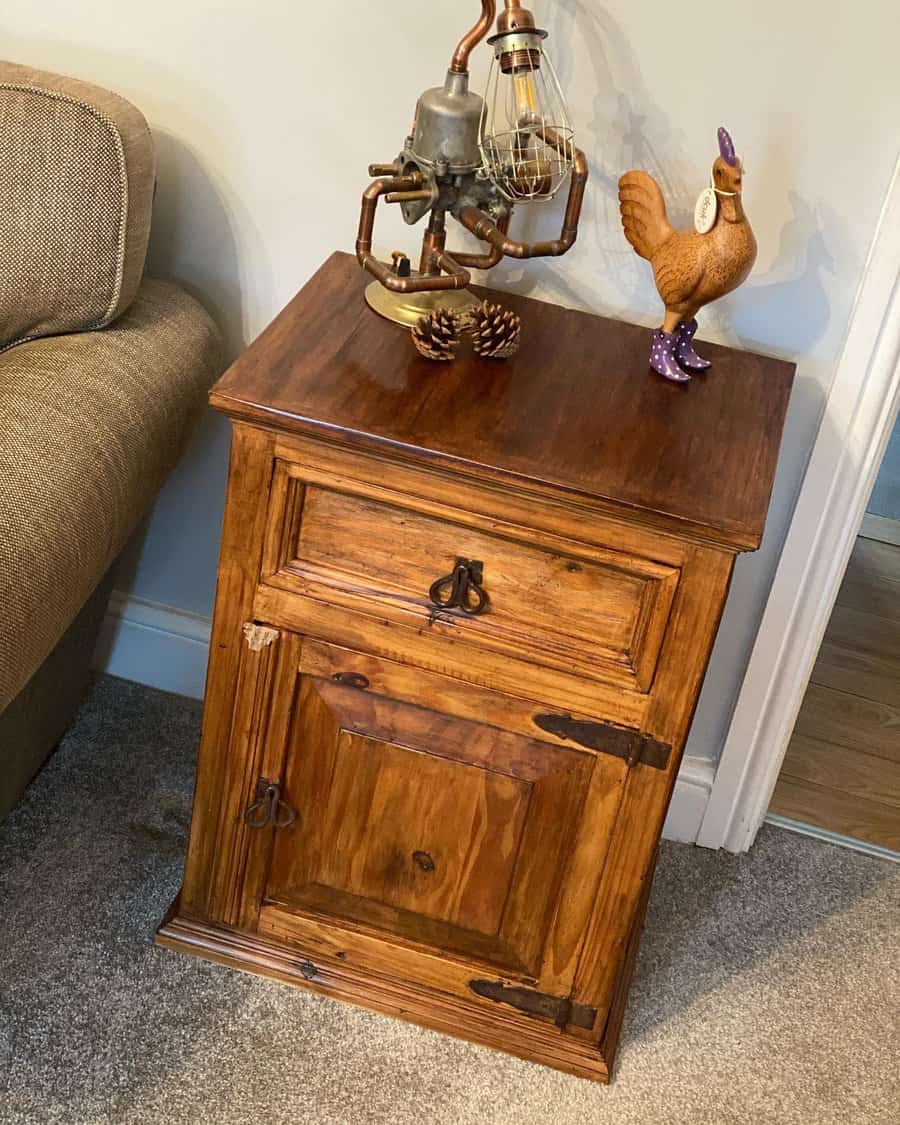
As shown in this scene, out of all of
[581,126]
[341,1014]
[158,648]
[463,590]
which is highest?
[581,126]

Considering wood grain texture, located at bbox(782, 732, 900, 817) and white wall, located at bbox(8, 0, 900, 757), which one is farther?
wood grain texture, located at bbox(782, 732, 900, 817)

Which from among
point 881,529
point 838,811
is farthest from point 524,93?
point 881,529

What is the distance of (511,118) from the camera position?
1.39 metres

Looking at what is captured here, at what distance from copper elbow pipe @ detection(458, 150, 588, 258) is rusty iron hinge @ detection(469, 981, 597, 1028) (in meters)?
0.79

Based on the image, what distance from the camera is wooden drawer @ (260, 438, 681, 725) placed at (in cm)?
118

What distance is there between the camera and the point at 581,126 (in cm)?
140

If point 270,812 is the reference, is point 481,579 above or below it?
above

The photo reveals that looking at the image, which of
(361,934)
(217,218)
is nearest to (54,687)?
(361,934)

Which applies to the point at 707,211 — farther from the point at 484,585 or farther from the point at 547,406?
the point at 484,585

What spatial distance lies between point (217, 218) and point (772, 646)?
2.87 feet

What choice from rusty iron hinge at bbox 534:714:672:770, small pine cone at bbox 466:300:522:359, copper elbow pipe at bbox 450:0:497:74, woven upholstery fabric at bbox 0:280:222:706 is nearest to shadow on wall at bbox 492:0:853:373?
copper elbow pipe at bbox 450:0:497:74

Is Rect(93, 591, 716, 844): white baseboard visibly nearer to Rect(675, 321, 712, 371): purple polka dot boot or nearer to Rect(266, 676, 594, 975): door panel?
Rect(266, 676, 594, 975): door panel

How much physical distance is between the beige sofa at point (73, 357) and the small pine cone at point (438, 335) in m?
0.32

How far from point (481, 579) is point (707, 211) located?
42 centimetres
